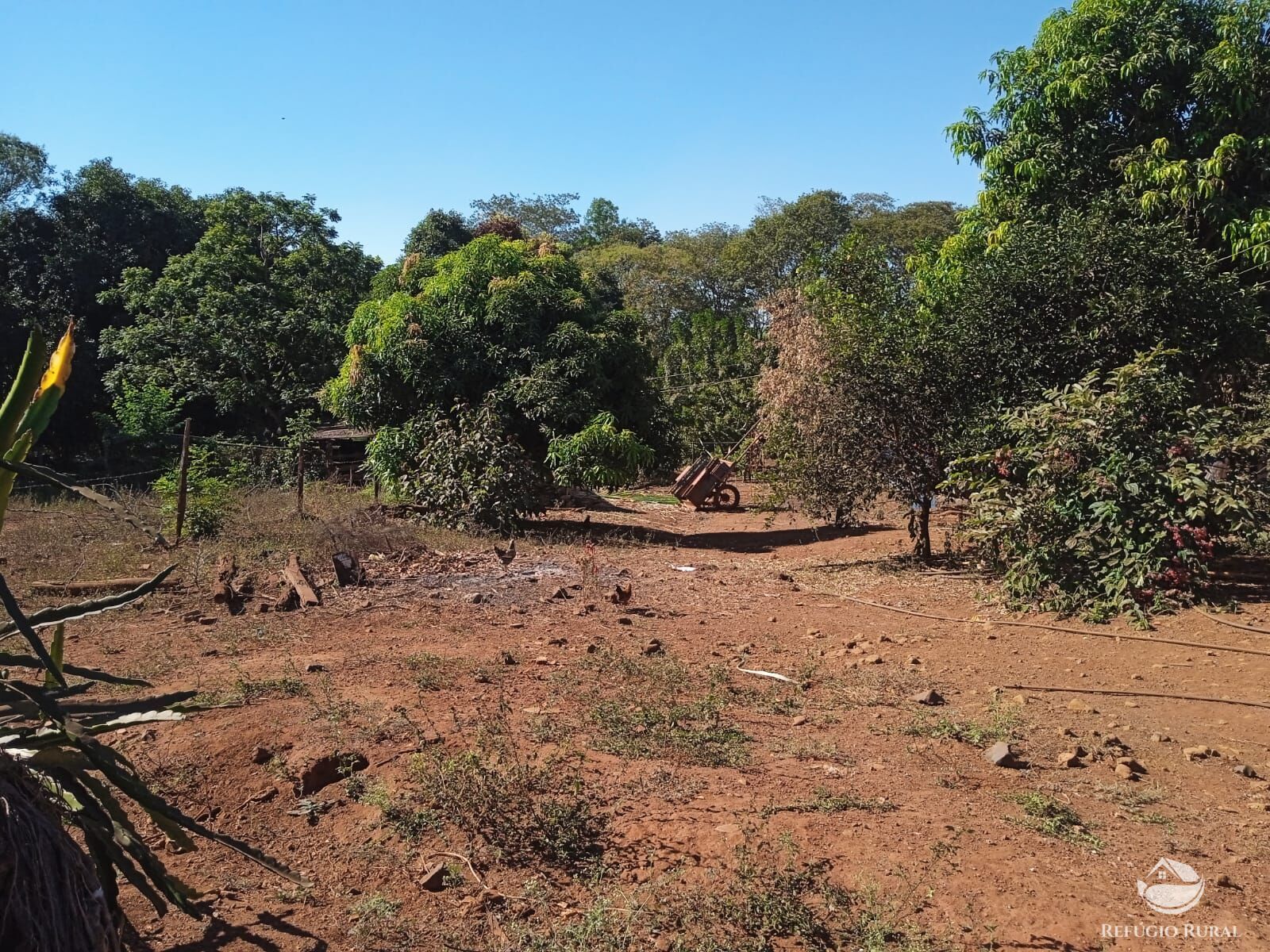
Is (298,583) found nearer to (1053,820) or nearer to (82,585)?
(82,585)

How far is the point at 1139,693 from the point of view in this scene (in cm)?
589

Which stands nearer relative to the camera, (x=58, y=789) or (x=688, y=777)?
(x=58, y=789)

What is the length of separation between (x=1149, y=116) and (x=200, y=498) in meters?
11.6

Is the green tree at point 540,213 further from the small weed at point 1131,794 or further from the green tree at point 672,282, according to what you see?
the small weed at point 1131,794

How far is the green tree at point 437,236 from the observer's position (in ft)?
82.1

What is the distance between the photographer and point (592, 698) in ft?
17.8

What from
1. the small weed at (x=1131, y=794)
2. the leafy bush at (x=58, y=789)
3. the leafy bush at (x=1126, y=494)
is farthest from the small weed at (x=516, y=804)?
the leafy bush at (x=1126, y=494)

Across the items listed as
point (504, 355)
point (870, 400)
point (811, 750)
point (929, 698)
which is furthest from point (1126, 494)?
point (504, 355)

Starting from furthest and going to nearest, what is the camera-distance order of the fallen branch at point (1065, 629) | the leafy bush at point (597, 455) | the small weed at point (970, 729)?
the leafy bush at point (597, 455) < the fallen branch at point (1065, 629) < the small weed at point (970, 729)

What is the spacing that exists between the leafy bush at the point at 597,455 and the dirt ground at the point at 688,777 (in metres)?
5.31

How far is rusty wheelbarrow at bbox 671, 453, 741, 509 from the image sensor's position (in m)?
18.7

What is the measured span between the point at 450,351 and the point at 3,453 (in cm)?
1187

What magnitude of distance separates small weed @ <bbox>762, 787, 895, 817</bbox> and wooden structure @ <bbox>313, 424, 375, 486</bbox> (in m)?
14.4

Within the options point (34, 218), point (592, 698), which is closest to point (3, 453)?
point (592, 698)
